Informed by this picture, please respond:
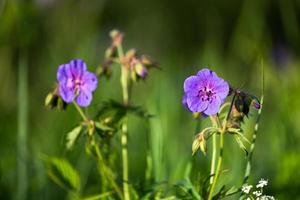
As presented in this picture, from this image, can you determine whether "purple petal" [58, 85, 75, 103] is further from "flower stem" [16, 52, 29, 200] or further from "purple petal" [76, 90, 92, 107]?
"flower stem" [16, 52, 29, 200]

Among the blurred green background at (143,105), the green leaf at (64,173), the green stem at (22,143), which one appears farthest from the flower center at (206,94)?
the green stem at (22,143)

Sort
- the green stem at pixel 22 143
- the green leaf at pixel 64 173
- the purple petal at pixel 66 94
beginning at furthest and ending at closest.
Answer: the green stem at pixel 22 143
the green leaf at pixel 64 173
the purple petal at pixel 66 94

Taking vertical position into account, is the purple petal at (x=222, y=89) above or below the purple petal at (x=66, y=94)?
below

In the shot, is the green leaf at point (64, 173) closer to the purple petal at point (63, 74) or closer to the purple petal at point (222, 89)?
the purple petal at point (63, 74)

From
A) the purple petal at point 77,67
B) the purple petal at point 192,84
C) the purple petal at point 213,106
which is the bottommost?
the purple petal at point 213,106

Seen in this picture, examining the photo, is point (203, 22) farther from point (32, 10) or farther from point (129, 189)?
point (129, 189)

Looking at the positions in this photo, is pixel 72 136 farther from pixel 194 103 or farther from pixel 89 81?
pixel 194 103

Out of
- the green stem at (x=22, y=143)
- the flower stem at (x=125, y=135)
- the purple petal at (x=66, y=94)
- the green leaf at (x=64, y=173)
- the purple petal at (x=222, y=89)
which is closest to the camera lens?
the purple petal at (x=222, y=89)
